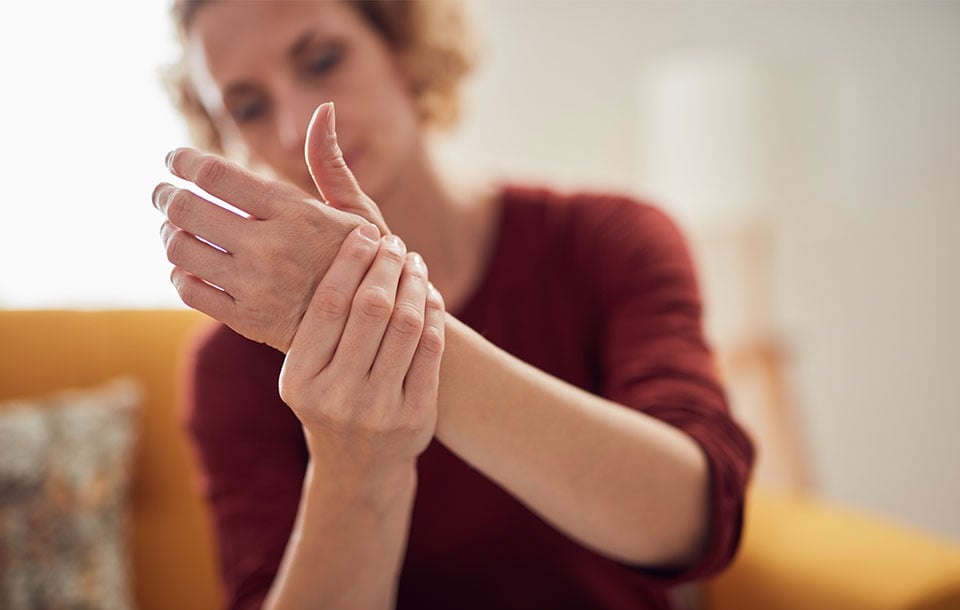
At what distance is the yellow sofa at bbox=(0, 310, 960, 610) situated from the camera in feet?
2.99

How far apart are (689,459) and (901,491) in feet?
5.52

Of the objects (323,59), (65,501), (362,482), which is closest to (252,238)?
(362,482)

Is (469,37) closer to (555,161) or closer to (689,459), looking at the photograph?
(689,459)

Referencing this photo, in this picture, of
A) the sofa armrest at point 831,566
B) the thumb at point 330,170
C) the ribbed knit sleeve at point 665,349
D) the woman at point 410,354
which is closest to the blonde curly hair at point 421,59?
the woman at point 410,354

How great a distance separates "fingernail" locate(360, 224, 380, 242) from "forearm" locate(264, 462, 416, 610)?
195mm

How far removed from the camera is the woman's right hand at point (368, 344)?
404 millimetres

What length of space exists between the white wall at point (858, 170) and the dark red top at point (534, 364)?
1.01 meters

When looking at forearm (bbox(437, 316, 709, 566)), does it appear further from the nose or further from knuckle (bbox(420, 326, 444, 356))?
the nose

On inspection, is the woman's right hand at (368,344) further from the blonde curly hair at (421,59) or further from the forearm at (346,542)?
the blonde curly hair at (421,59)

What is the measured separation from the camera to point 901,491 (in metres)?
1.99

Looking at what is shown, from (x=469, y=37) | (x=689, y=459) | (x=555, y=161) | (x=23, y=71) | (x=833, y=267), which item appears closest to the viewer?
(x=689, y=459)

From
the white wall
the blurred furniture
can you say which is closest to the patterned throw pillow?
the blurred furniture

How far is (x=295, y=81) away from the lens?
655 millimetres

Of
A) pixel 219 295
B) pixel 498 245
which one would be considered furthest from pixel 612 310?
→ pixel 219 295
